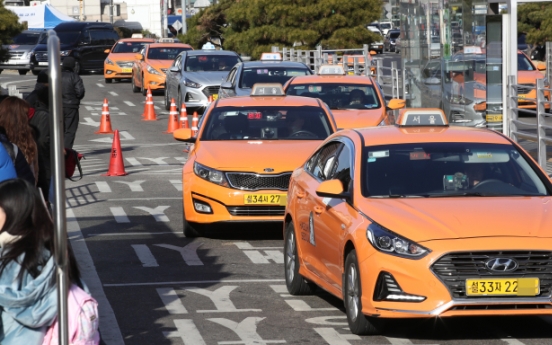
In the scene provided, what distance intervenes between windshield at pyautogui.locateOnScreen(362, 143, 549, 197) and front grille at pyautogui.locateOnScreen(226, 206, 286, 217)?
361cm

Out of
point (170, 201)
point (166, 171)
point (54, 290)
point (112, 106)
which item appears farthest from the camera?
point (112, 106)

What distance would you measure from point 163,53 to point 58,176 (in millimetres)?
32644

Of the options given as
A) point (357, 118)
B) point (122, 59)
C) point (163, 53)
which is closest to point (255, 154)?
point (357, 118)

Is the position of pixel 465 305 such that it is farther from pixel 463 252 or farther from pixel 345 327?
pixel 345 327

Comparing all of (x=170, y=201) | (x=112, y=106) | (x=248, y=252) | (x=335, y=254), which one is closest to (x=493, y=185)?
(x=335, y=254)

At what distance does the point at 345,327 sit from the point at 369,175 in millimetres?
1124

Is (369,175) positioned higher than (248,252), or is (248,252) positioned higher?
(369,175)

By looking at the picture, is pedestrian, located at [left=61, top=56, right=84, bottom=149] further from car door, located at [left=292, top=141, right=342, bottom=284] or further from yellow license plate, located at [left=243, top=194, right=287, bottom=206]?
car door, located at [left=292, top=141, right=342, bottom=284]

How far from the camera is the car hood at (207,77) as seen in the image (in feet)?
95.7

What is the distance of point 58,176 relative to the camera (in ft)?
13.9

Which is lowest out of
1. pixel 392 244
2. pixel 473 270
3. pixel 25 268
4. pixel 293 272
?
pixel 293 272

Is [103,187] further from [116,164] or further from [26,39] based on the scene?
[26,39]

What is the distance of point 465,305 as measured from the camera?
305 inches

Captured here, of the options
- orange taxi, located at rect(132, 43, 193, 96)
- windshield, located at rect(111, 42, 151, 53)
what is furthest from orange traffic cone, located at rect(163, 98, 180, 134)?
windshield, located at rect(111, 42, 151, 53)
